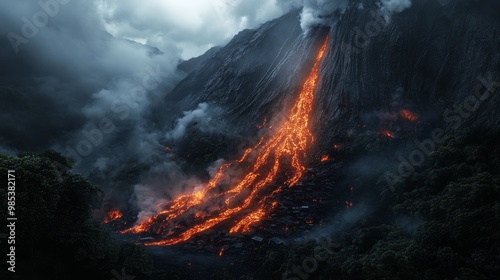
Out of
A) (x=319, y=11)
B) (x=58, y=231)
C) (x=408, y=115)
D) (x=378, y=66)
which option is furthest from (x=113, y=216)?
(x=319, y=11)

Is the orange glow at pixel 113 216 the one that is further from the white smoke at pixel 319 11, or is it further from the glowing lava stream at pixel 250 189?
the white smoke at pixel 319 11

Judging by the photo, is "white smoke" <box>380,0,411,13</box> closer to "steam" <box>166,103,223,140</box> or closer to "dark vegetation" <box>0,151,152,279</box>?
"steam" <box>166,103,223,140</box>

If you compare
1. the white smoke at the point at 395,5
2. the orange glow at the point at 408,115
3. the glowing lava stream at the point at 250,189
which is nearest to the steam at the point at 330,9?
the white smoke at the point at 395,5

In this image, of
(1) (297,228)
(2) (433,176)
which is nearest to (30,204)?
(1) (297,228)

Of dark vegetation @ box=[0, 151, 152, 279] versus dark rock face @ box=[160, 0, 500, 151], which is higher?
dark rock face @ box=[160, 0, 500, 151]

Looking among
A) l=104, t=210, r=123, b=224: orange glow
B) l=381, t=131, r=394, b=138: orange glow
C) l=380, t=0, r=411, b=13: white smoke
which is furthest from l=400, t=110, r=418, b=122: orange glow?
l=104, t=210, r=123, b=224: orange glow

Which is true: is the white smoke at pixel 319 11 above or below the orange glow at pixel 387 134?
above

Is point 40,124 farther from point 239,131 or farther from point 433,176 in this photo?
point 433,176
